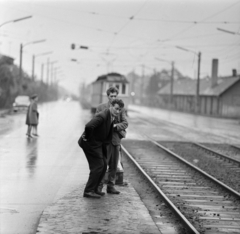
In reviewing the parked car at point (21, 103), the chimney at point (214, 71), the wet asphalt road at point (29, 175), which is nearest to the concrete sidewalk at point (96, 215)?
the wet asphalt road at point (29, 175)

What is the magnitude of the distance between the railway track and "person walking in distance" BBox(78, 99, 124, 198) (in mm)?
1309

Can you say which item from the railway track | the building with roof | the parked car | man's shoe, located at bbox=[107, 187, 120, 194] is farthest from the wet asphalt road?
the building with roof

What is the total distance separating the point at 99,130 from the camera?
8469 millimetres

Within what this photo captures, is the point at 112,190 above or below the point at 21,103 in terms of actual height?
below

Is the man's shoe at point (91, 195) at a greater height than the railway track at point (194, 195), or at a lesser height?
greater

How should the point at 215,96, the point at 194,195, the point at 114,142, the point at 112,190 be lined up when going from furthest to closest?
the point at 215,96, the point at 194,195, the point at 114,142, the point at 112,190

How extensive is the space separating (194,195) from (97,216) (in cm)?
320

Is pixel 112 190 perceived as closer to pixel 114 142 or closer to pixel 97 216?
pixel 114 142

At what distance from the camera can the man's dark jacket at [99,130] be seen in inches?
328

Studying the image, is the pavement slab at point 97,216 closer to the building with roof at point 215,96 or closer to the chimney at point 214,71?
the building with roof at point 215,96

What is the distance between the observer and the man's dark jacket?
8.32 m

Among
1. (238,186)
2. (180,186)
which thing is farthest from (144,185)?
(238,186)

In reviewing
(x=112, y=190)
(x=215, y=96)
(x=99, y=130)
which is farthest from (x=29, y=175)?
(x=215, y=96)

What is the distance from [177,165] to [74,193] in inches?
225
